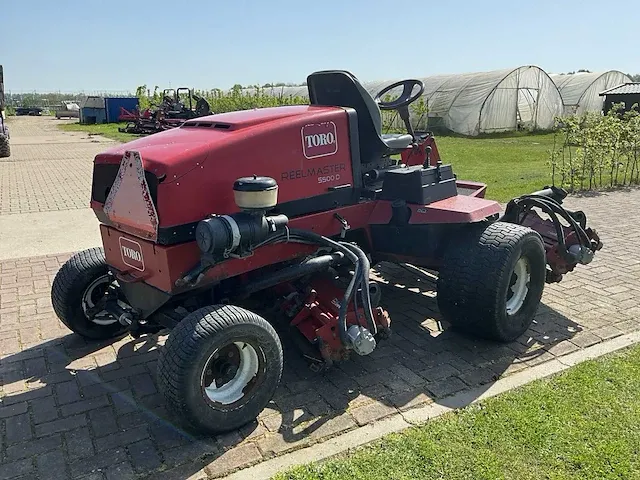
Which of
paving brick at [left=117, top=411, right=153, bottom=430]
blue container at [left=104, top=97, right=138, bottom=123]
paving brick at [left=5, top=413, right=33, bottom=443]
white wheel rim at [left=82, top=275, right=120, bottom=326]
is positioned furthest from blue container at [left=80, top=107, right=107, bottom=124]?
paving brick at [left=117, top=411, right=153, bottom=430]

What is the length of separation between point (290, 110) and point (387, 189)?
913 millimetres

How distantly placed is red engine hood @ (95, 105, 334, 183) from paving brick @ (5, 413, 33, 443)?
1.54m

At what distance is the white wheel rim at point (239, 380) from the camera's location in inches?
120

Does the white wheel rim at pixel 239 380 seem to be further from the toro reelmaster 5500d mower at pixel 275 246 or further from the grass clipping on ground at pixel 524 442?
the grass clipping on ground at pixel 524 442

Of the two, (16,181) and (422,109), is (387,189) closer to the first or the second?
(16,181)

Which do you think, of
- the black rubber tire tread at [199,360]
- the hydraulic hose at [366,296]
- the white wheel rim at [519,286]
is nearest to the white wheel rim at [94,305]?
the black rubber tire tread at [199,360]

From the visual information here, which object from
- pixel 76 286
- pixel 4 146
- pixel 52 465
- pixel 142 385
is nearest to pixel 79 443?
pixel 52 465

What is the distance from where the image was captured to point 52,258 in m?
6.30

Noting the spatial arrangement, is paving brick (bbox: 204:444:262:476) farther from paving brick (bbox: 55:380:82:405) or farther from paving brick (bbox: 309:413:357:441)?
paving brick (bbox: 55:380:82:405)

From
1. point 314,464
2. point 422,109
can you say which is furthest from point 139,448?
point 422,109

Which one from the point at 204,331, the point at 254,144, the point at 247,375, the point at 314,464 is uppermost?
the point at 254,144

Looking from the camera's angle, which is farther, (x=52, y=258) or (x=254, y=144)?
(x=52, y=258)

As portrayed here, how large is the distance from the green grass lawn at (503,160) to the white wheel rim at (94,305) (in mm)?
6636

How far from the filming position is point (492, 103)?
75.5 ft
